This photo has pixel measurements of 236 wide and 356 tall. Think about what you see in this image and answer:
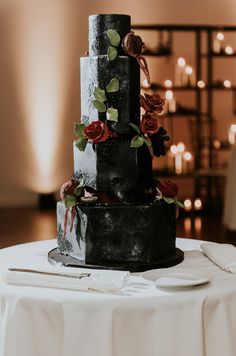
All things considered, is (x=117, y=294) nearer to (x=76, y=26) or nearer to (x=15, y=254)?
(x=15, y=254)

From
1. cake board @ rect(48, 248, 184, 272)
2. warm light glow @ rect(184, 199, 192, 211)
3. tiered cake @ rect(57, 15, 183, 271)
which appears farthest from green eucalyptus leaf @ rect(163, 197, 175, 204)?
warm light glow @ rect(184, 199, 192, 211)

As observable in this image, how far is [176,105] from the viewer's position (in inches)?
311

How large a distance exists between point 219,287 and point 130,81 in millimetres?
671

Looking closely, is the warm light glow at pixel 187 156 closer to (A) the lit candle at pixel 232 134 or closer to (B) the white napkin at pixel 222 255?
(A) the lit candle at pixel 232 134

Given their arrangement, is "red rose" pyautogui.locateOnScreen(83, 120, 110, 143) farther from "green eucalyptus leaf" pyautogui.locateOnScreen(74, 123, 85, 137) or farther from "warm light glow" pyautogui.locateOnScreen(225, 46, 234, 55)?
"warm light glow" pyautogui.locateOnScreen(225, 46, 234, 55)

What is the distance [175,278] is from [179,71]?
6.36 m

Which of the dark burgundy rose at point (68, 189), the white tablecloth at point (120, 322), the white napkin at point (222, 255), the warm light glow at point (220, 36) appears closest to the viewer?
the white tablecloth at point (120, 322)

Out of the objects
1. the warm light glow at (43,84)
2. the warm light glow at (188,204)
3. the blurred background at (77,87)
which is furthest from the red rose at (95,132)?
the warm light glow at (43,84)

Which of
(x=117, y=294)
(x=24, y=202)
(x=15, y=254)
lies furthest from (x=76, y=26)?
(x=117, y=294)

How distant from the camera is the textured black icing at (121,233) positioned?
6.80 ft

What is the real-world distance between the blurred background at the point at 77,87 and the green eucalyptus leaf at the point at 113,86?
5.73 m

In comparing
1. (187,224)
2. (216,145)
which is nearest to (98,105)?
(187,224)

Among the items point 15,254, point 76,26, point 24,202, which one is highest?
point 76,26

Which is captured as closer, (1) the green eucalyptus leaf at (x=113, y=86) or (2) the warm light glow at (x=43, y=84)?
(1) the green eucalyptus leaf at (x=113, y=86)
